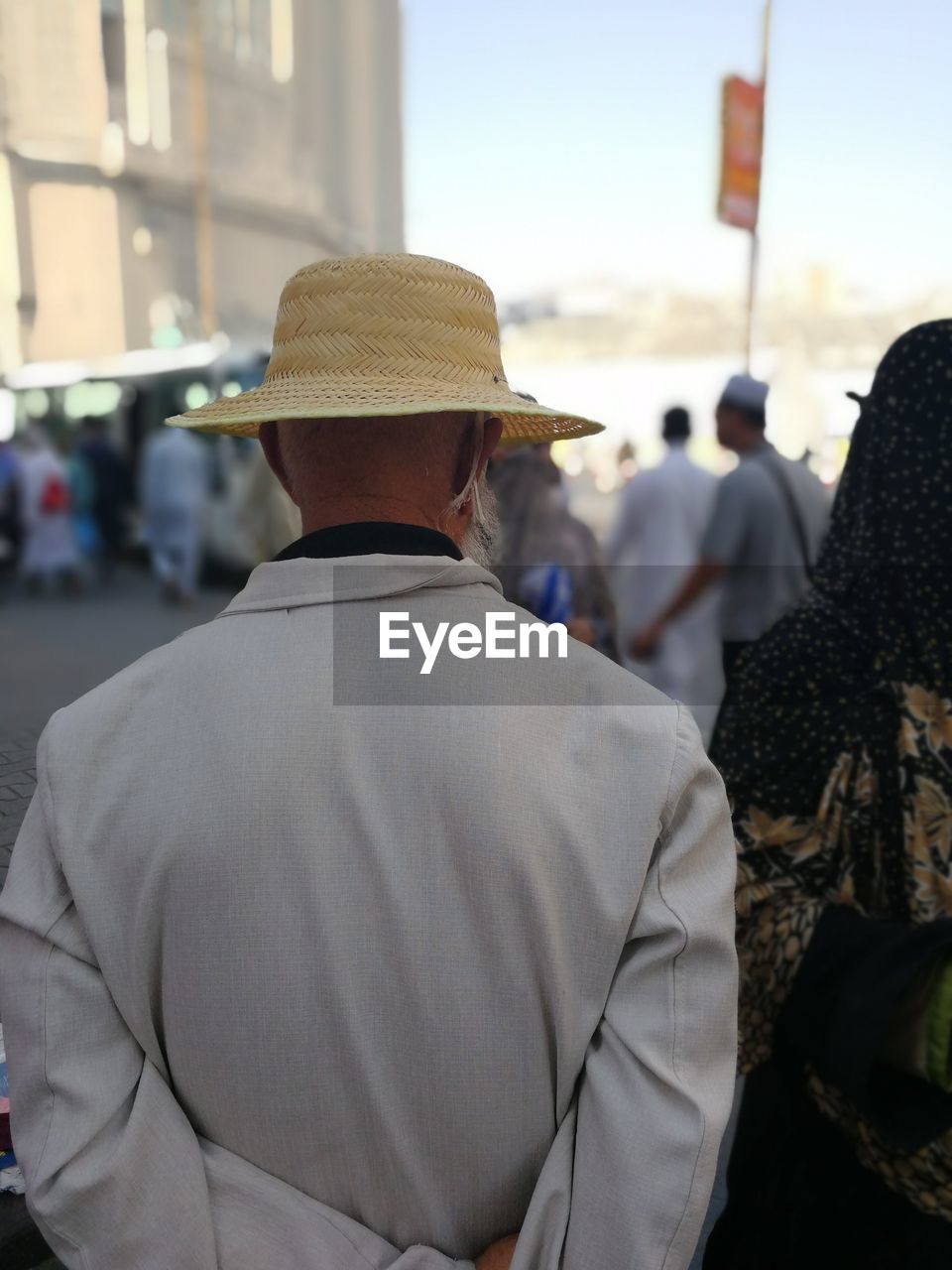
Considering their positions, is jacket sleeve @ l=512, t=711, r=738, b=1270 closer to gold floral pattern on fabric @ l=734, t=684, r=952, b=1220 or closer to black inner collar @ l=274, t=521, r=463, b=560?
black inner collar @ l=274, t=521, r=463, b=560

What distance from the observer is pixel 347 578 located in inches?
45.1

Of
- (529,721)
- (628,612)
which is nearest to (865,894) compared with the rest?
(529,721)

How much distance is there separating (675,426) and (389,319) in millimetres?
4789

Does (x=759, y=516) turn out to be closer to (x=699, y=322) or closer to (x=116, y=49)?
(x=116, y=49)

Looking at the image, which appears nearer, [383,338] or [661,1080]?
[661,1080]

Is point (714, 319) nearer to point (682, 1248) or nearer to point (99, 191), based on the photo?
point (99, 191)

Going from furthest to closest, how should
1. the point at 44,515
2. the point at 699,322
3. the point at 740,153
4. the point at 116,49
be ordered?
the point at 699,322
the point at 116,49
the point at 44,515
the point at 740,153

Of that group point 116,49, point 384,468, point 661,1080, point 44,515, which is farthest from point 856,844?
point 116,49

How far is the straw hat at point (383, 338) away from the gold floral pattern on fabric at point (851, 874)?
27.0 inches

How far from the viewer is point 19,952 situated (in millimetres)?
1152

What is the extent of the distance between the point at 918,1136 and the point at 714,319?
5776 cm

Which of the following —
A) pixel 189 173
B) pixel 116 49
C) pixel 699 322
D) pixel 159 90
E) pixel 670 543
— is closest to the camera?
pixel 670 543

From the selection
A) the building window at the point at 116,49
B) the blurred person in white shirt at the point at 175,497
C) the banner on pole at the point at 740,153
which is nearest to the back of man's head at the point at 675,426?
the banner on pole at the point at 740,153

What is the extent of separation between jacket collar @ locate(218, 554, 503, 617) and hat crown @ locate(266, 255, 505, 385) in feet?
0.79
